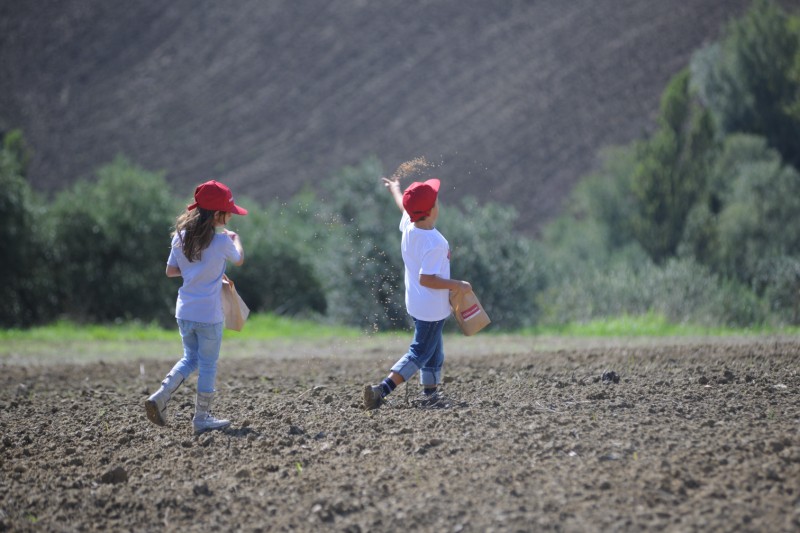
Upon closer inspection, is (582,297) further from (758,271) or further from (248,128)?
(248,128)

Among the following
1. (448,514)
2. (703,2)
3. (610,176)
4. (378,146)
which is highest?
(703,2)

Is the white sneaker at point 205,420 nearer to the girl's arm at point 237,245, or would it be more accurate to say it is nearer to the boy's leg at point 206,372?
the boy's leg at point 206,372

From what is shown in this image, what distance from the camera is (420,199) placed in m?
7.16

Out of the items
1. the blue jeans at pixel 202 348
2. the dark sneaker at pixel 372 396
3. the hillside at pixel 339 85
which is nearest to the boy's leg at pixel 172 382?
the blue jeans at pixel 202 348

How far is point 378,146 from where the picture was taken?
119 feet

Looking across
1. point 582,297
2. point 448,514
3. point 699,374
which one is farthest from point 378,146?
point 448,514

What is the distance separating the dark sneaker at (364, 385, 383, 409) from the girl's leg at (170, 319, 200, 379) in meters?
1.36

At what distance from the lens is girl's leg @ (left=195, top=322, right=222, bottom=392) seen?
689cm

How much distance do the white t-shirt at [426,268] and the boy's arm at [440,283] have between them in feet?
0.14

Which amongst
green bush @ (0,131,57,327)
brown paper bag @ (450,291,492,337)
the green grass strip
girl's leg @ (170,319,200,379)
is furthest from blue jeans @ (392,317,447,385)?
green bush @ (0,131,57,327)

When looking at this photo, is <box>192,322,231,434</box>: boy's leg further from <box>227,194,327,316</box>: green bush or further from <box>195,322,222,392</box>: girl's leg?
<box>227,194,327,316</box>: green bush

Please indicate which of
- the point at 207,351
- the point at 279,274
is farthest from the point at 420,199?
the point at 279,274

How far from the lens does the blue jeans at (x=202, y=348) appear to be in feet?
22.6

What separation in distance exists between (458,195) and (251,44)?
1529 cm
